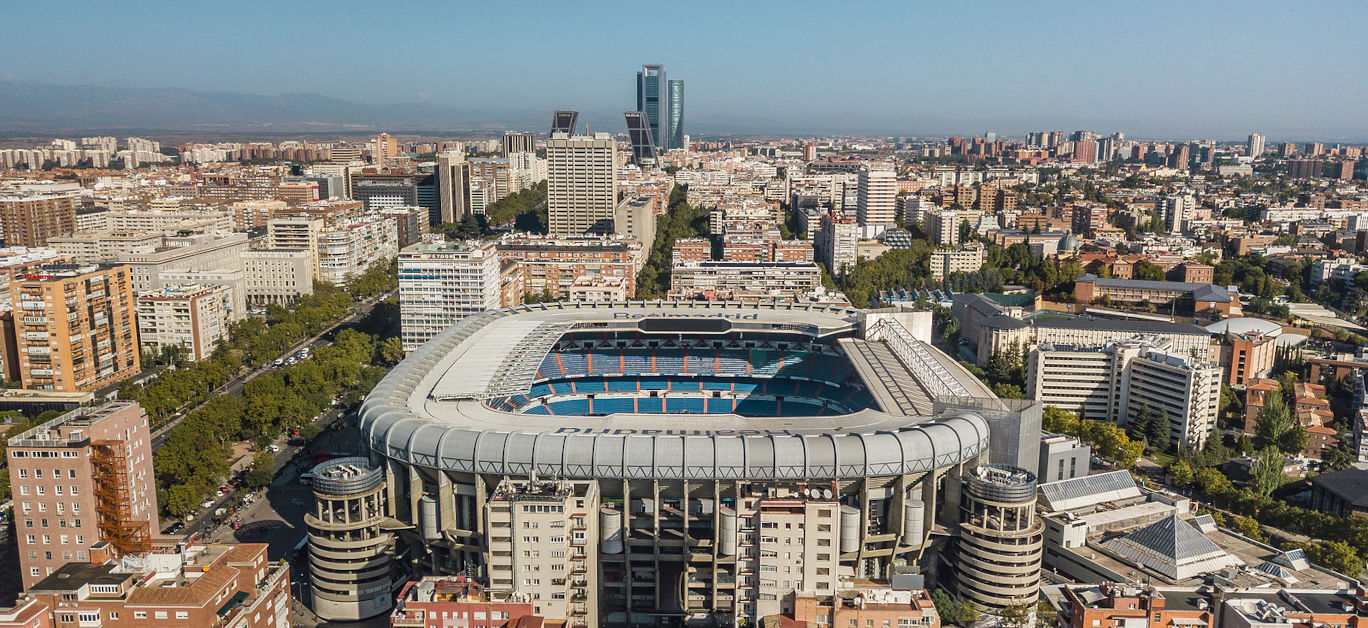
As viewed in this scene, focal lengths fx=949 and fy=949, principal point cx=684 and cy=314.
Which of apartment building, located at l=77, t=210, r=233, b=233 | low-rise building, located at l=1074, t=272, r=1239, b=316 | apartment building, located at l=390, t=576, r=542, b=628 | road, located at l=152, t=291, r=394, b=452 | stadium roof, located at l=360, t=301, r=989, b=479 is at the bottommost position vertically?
road, located at l=152, t=291, r=394, b=452

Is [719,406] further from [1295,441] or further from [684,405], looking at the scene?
[1295,441]

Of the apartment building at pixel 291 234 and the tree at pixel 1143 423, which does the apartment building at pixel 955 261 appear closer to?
the tree at pixel 1143 423

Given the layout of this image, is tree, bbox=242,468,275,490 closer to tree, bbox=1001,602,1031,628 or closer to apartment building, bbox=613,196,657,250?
tree, bbox=1001,602,1031,628

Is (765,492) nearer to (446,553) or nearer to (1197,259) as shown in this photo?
(446,553)

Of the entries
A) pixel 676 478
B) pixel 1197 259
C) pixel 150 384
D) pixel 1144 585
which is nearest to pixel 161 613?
pixel 676 478

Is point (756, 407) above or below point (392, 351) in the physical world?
below

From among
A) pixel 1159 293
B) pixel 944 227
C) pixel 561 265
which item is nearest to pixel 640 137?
pixel 944 227

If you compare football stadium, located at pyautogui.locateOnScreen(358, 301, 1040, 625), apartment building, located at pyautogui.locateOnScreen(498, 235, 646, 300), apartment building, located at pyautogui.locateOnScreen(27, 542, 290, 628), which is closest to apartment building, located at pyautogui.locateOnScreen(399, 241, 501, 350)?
apartment building, located at pyautogui.locateOnScreen(498, 235, 646, 300)
